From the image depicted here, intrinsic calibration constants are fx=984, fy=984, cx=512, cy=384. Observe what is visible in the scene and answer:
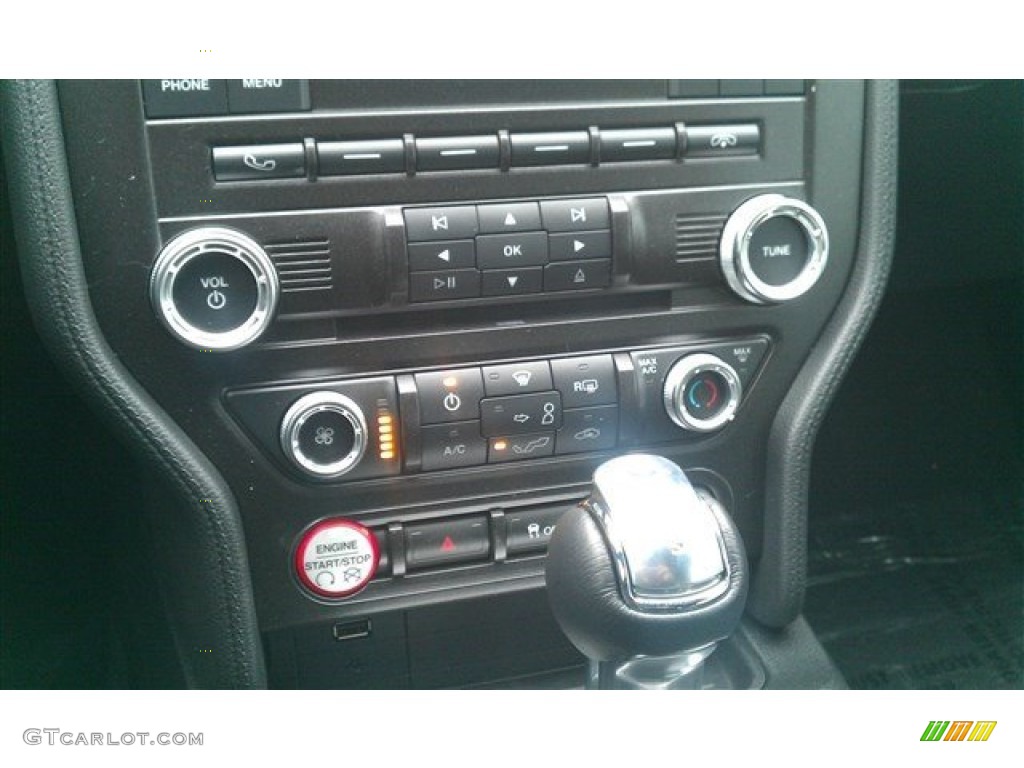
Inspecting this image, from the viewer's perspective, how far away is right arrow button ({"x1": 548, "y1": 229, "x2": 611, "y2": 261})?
0.84 m

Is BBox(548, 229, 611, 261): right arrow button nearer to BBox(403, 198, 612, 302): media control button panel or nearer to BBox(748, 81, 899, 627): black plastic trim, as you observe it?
BBox(403, 198, 612, 302): media control button panel

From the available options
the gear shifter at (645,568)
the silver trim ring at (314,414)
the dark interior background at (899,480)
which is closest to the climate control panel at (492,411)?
the silver trim ring at (314,414)

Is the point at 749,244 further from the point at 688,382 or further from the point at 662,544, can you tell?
the point at 662,544

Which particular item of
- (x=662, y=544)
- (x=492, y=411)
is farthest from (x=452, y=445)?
(x=662, y=544)

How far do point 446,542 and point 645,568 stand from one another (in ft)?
0.88

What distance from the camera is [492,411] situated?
2.85ft

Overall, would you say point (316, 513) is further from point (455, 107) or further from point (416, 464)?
point (455, 107)

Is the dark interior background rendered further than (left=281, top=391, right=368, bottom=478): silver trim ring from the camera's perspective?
Yes

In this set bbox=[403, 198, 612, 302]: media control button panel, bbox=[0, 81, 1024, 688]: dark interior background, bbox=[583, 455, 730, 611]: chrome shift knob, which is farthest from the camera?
bbox=[0, 81, 1024, 688]: dark interior background
